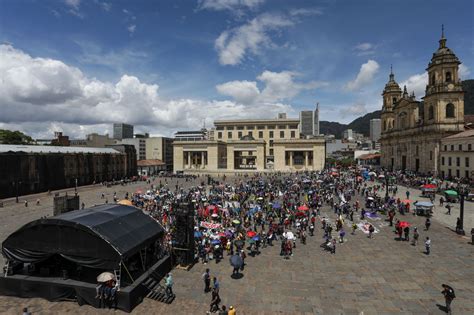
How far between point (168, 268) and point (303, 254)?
8421 millimetres

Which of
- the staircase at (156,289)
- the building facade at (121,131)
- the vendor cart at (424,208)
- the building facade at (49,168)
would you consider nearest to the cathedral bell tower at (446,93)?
the vendor cart at (424,208)

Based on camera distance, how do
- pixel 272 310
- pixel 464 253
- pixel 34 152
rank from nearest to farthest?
pixel 272 310 → pixel 464 253 → pixel 34 152

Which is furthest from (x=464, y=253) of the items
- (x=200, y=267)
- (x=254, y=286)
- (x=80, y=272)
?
(x=80, y=272)

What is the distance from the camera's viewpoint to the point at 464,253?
16.6 m

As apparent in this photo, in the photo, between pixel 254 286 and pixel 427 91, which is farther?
pixel 427 91

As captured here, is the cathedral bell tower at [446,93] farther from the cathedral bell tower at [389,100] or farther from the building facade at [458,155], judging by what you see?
the cathedral bell tower at [389,100]

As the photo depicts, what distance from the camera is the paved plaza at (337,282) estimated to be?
36.8 ft

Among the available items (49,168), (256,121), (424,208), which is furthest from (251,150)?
(424,208)

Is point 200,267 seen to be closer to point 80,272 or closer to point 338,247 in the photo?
point 80,272

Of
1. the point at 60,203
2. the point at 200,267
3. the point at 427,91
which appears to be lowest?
the point at 200,267

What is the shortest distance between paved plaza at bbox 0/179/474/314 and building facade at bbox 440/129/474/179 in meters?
31.7

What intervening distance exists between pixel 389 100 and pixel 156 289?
84.6 metres

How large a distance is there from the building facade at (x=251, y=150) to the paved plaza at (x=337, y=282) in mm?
59164

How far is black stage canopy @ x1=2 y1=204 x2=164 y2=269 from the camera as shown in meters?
12.1
